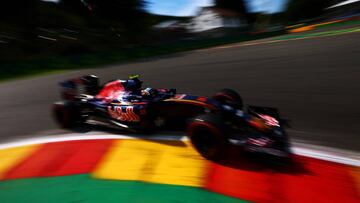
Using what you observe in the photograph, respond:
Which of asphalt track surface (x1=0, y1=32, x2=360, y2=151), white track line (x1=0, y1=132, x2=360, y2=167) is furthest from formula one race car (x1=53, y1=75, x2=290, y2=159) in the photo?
asphalt track surface (x1=0, y1=32, x2=360, y2=151)

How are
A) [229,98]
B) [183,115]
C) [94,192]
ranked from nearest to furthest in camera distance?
[94,192] → [183,115] → [229,98]

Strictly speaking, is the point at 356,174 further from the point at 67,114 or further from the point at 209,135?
the point at 67,114

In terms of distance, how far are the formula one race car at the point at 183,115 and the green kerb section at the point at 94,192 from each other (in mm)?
789

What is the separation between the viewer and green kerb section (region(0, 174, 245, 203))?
3771 millimetres

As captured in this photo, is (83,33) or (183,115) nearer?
(183,115)

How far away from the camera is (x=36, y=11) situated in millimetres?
26438

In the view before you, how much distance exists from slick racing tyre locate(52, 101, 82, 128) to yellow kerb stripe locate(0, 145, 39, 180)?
79 centimetres

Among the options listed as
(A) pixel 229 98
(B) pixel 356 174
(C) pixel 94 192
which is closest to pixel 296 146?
(B) pixel 356 174

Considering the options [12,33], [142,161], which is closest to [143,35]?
[12,33]

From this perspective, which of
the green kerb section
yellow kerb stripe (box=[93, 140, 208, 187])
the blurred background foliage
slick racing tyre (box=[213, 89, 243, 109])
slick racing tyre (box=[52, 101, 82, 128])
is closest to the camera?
the green kerb section

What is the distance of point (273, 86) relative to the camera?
7980 millimetres

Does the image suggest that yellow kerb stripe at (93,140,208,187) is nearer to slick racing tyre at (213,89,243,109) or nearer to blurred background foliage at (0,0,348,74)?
slick racing tyre at (213,89,243,109)

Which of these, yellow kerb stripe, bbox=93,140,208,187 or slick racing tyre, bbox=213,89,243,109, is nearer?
yellow kerb stripe, bbox=93,140,208,187

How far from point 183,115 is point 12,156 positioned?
8.65 ft
